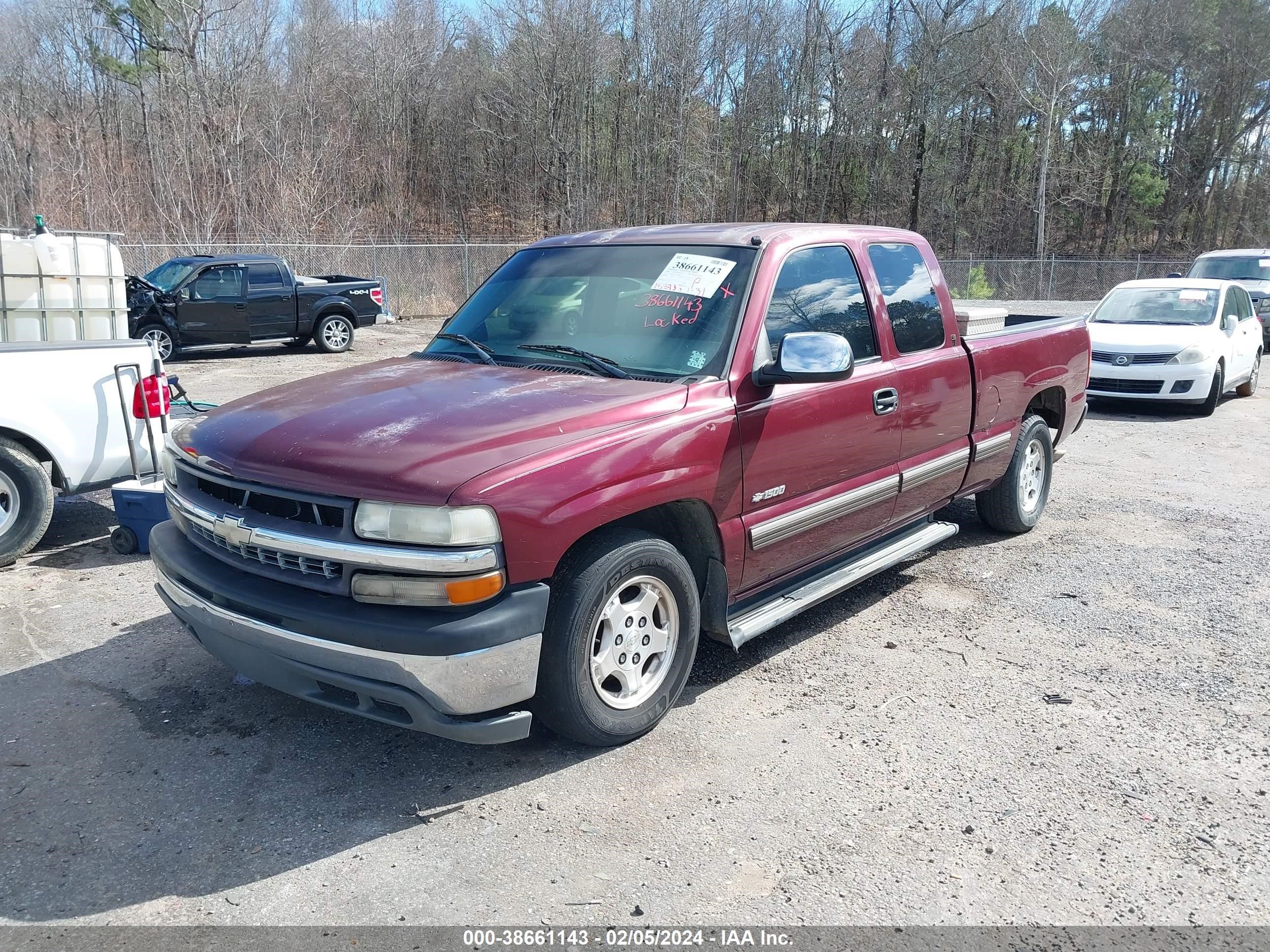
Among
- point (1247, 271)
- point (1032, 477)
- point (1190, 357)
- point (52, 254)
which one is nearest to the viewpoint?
point (1032, 477)

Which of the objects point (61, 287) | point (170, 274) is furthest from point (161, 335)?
point (61, 287)

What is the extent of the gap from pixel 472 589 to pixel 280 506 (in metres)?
0.78

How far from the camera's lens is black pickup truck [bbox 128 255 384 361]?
1667 cm

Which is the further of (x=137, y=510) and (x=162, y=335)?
(x=162, y=335)

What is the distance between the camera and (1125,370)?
11578mm

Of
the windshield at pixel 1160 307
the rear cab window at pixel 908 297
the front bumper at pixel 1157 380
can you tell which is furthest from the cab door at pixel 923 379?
the windshield at pixel 1160 307

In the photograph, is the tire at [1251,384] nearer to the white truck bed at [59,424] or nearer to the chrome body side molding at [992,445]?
the chrome body side molding at [992,445]

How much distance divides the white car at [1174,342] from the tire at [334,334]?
518 inches

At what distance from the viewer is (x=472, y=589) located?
301 cm

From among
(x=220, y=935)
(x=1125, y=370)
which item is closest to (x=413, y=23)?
(x=1125, y=370)

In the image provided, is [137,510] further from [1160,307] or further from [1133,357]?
[1160,307]

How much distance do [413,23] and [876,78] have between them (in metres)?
20.0

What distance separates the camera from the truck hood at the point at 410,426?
308cm

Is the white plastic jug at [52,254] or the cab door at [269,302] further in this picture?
the cab door at [269,302]
